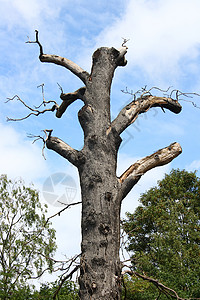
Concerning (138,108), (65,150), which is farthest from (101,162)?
(138,108)

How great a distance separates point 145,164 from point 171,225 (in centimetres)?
1402

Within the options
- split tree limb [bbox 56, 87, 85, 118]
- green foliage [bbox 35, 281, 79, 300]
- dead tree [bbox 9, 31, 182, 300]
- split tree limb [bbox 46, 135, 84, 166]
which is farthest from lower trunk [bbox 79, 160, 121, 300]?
green foliage [bbox 35, 281, 79, 300]

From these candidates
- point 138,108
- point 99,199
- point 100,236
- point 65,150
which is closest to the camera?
point 100,236

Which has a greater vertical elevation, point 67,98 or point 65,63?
point 65,63

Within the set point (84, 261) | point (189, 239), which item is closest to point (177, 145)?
point (84, 261)

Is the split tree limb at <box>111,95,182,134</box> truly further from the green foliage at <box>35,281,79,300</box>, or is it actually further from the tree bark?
the green foliage at <box>35,281,79,300</box>

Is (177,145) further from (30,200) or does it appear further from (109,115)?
(30,200)

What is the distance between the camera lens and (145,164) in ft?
15.0

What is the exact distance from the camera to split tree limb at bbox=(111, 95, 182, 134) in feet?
15.2

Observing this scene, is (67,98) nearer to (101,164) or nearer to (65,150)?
(65,150)

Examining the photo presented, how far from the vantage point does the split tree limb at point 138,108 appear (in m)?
4.63

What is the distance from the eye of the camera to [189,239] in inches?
738

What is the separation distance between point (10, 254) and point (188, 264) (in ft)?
27.4

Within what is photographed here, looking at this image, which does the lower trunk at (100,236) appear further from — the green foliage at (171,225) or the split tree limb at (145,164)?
the green foliage at (171,225)
